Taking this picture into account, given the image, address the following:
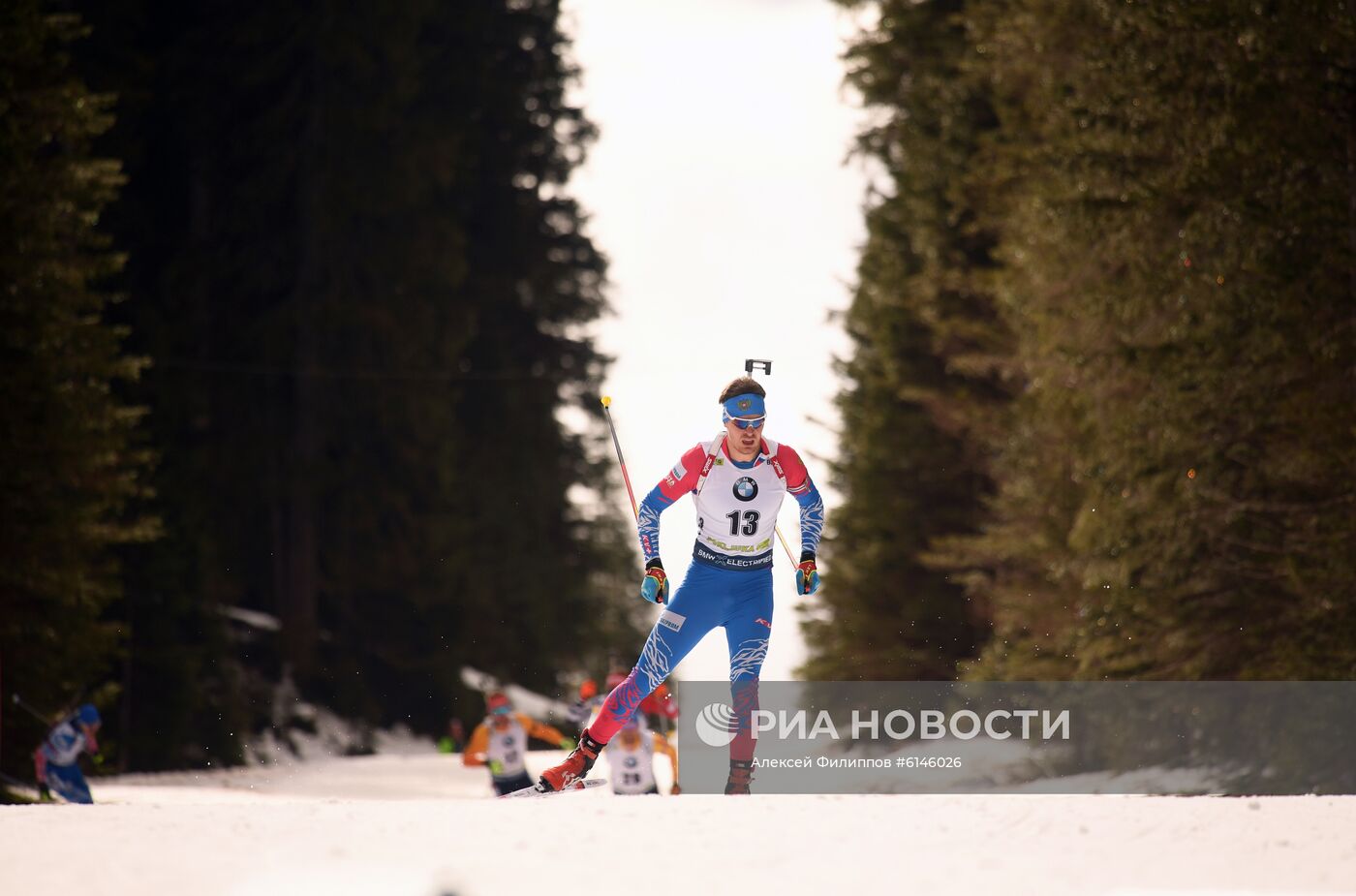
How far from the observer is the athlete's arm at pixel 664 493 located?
32.4ft

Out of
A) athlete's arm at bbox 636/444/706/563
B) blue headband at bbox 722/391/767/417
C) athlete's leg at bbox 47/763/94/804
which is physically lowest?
athlete's leg at bbox 47/763/94/804

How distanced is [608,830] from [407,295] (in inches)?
1143

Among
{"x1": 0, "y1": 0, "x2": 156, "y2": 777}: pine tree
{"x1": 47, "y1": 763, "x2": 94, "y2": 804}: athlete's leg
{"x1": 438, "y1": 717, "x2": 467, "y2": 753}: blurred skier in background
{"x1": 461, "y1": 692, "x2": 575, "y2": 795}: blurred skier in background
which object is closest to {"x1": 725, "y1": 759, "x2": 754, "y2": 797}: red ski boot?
{"x1": 461, "y1": 692, "x2": 575, "y2": 795}: blurred skier in background

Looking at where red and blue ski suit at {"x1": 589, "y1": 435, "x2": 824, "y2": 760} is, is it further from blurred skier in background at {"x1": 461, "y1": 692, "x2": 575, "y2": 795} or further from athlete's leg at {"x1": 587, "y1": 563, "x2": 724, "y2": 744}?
A: blurred skier in background at {"x1": 461, "y1": 692, "x2": 575, "y2": 795}

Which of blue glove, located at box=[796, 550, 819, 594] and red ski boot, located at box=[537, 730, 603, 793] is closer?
blue glove, located at box=[796, 550, 819, 594]

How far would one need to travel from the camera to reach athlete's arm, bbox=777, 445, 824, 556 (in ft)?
32.7

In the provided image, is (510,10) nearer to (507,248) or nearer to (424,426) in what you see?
(507,248)

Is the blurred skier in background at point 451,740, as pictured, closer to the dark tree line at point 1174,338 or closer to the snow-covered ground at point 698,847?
the dark tree line at point 1174,338

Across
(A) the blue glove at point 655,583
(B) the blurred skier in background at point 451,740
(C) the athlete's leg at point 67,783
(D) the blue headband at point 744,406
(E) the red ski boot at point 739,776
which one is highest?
(B) the blurred skier in background at point 451,740

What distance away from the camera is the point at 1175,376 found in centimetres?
1409

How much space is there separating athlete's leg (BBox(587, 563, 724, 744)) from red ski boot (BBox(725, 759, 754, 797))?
2.29 ft

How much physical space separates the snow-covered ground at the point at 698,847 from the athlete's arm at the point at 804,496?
1.58 metres

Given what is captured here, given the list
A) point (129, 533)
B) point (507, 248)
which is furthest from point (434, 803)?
point (507, 248)

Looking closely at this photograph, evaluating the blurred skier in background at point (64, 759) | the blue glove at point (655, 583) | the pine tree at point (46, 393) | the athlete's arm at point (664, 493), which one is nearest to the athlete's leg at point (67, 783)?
the blurred skier in background at point (64, 759)
